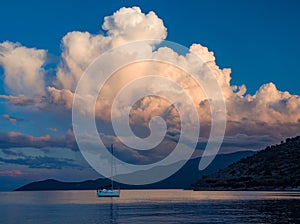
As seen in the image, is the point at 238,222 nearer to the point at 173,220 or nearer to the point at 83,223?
the point at 173,220

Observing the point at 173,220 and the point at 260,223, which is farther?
the point at 173,220

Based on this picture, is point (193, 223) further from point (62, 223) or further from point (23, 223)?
point (23, 223)

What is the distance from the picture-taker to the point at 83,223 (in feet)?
312

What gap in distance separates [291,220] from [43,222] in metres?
53.2

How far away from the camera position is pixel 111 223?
3748 inches

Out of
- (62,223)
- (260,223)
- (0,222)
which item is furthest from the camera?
(0,222)

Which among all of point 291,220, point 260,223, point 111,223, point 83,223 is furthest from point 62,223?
point 291,220

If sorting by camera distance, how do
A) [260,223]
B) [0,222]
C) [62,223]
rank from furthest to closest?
1. [0,222]
2. [62,223]
3. [260,223]

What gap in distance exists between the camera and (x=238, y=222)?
304 ft

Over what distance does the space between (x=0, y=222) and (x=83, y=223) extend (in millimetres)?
21897

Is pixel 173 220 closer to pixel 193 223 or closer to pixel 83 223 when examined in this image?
pixel 193 223

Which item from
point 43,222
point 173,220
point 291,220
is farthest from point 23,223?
point 291,220

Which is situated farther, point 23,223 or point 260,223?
point 23,223

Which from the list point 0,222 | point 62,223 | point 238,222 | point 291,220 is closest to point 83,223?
point 62,223
